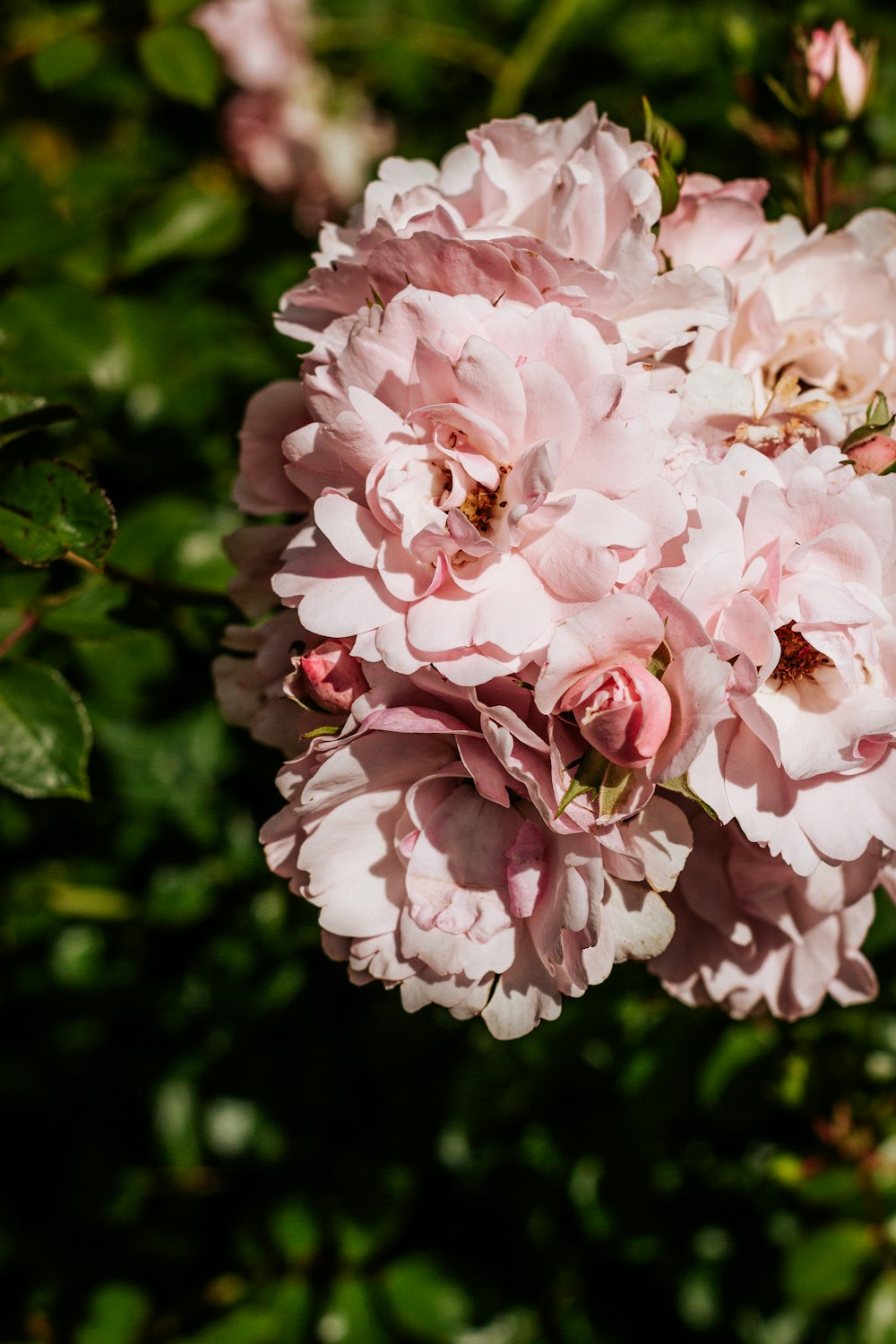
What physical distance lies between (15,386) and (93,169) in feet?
2.38

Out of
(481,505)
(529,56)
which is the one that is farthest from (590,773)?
(529,56)

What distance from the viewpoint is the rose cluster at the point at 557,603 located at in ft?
2.64

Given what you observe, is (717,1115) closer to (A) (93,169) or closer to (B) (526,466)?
(B) (526,466)

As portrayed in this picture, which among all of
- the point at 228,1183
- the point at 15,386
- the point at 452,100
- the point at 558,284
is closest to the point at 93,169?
the point at 15,386

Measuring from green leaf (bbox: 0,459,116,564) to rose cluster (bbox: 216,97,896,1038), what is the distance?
0.21 meters

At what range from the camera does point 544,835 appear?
90cm

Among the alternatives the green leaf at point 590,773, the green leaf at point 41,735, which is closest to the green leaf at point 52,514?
the green leaf at point 41,735

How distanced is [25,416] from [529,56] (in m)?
1.63

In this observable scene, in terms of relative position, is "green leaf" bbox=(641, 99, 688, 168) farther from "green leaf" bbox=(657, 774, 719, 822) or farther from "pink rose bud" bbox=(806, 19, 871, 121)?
"green leaf" bbox=(657, 774, 719, 822)

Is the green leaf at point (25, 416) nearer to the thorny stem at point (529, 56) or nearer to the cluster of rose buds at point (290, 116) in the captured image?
the thorny stem at point (529, 56)

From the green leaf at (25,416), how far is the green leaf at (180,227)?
0.73 metres

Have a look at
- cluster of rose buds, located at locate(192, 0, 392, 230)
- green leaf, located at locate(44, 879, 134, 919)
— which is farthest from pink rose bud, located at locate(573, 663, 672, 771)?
cluster of rose buds, located at locate(192, 0, 392, 230)

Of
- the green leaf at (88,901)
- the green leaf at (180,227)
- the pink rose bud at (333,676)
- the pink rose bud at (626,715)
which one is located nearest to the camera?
the pink rose bud at (626,715)

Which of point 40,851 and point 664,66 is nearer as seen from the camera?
point 40,851
